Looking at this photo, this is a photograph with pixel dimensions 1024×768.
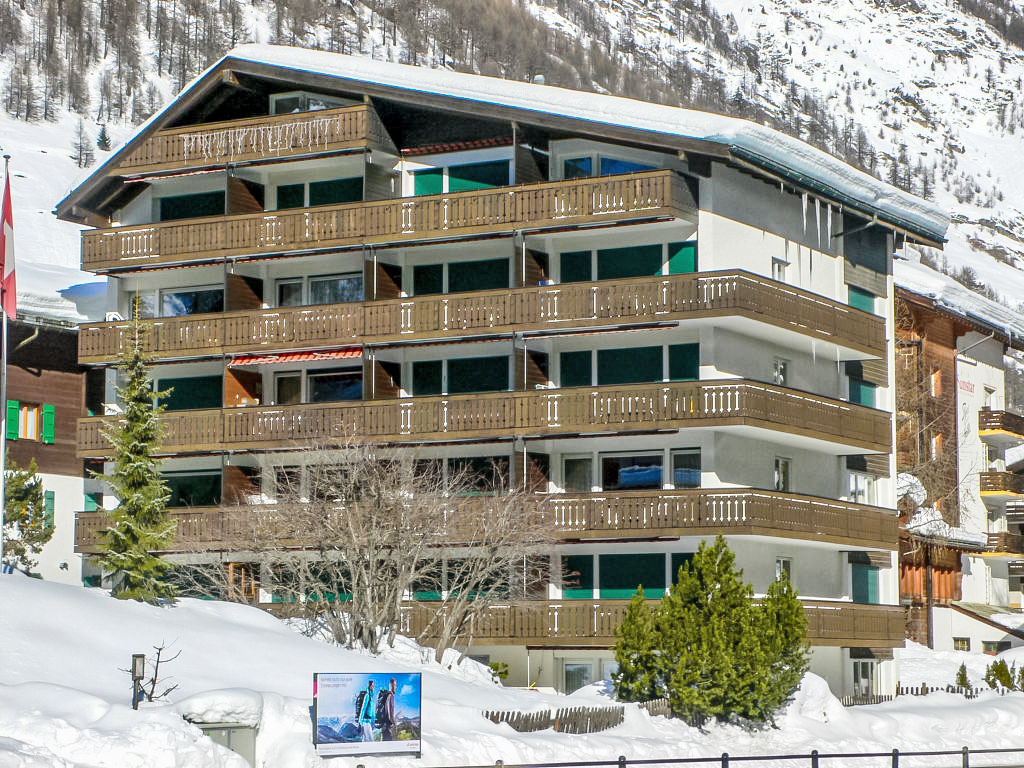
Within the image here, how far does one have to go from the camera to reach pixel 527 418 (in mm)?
48156

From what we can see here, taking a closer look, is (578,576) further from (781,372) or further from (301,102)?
(301,102)

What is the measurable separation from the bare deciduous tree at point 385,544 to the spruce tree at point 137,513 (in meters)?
4.79

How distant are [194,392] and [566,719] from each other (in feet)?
73.7

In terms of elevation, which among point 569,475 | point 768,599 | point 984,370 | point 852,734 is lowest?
point 852,734

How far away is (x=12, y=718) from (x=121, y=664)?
470 centimetres

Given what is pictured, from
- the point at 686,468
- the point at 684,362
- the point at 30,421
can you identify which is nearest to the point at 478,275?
the point at 684,362

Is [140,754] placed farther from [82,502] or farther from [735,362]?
[82,502]

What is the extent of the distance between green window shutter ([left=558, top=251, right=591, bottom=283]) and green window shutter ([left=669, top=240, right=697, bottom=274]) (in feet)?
7.46

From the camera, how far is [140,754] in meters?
27.8

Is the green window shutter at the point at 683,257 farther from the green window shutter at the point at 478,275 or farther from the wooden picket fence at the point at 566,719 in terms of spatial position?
the wooden picket fence at the point at 566,719

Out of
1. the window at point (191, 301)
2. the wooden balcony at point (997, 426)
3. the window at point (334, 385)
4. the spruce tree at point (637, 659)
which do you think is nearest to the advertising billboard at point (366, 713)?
the spruce tree at point (637, 659)

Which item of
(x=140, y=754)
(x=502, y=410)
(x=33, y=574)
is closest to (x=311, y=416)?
(x=502, y=410)

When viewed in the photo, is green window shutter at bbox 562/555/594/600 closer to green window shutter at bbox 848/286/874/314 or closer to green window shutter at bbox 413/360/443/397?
green window shutter at bbox 413/360/443/397

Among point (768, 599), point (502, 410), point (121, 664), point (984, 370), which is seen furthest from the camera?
point (984, 370)
